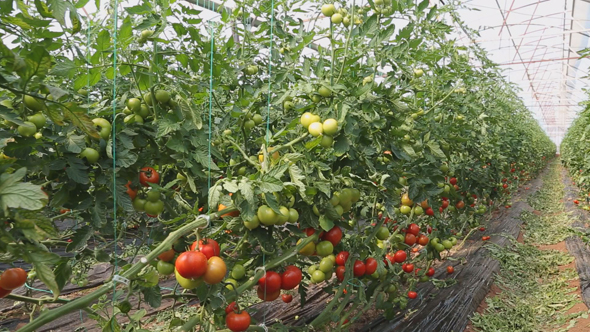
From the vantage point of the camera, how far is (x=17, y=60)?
2.41 ft

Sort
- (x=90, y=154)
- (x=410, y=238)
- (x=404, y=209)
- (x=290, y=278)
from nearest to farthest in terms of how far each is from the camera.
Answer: (x=90, y=154), (x=290, y=278), (x=404, y=209), (x=410, y=238)

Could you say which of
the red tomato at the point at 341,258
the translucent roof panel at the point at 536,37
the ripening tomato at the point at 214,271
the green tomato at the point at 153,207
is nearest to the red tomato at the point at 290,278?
the red tomato at the point at 341,258

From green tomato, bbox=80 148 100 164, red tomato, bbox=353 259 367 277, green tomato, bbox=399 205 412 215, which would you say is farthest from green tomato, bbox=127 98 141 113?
green tomato, bbox=399 205 412 215

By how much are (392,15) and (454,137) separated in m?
1.02

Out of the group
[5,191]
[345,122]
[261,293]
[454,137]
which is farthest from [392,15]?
[5,191]

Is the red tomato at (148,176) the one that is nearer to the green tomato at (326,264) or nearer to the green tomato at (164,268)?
the green tomato at (164,268)

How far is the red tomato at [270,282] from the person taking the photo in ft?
4.85

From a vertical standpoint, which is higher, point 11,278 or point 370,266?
point 11,278

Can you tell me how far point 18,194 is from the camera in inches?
28.1

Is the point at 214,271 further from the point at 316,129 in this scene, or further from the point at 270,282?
the point at 316,129

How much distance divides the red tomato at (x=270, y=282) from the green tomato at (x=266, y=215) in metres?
0.30

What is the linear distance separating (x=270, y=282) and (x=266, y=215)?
34 cm

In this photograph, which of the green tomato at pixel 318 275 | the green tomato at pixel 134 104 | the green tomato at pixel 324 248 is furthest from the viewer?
the green tomato at pixel 318 275

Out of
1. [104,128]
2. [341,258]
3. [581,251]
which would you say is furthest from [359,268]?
[581,251]
